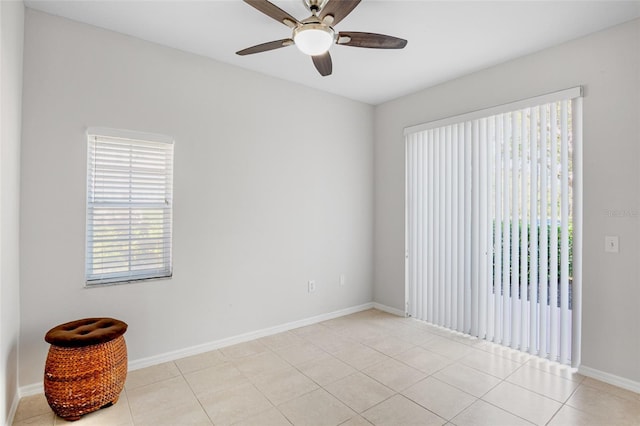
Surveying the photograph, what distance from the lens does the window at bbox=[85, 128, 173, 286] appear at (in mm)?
2537

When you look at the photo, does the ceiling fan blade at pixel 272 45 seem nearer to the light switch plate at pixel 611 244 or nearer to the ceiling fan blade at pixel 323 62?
the ceiling fan blade at pixel 323 62

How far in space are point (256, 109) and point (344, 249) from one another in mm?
1976

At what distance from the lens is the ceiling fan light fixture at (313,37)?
Answer: 1.87 m

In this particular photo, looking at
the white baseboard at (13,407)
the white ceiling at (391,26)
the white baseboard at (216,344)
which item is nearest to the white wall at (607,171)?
the white ceiling at (391,26)

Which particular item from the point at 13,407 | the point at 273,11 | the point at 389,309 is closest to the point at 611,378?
the point at 389,309

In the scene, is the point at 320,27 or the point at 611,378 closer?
the point at 320,27

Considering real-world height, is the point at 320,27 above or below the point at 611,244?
above

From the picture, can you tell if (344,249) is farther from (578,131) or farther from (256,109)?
(578,131)

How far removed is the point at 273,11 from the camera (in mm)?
1858

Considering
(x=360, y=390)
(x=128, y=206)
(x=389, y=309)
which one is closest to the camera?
(x=360, y=390)

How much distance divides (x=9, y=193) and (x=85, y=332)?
983mm

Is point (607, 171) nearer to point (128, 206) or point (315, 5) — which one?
point (315, 5)

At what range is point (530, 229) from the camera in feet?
9.45

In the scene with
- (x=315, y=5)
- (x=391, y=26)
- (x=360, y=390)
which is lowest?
(x=360, y=390)
